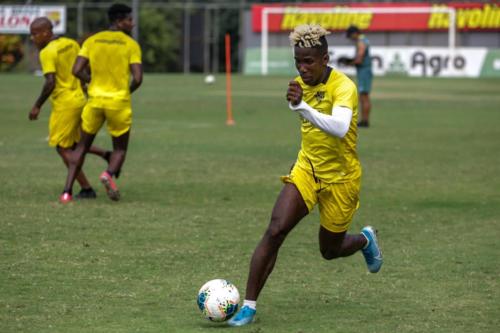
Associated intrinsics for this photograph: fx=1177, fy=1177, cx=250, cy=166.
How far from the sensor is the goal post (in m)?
59.9

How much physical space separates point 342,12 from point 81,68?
160ft

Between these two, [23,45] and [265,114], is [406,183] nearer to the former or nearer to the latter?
[265,114]

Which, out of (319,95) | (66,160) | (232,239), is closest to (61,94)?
(66,160)

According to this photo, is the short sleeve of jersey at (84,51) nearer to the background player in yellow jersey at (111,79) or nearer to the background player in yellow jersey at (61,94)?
the background player in yellow jersey at (111,79)

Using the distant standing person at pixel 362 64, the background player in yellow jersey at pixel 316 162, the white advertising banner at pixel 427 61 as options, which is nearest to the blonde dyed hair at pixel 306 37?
the background player in yellow jersey at pixel 316 162

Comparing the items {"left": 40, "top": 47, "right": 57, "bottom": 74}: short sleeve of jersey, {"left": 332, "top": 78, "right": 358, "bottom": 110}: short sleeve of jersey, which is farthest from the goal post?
{"left": 332, "top": 78, "right": 358, "bottom": 110}: short sleeve of jersey

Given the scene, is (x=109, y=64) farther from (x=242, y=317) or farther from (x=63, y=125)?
(x=242, y=317)

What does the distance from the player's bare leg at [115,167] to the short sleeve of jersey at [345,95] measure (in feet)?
19.9

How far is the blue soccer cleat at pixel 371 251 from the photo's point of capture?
350 inches

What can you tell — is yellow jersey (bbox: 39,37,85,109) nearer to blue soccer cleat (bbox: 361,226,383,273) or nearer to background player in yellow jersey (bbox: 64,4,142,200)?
background player in yellow jersey (bbox: 64,4,142,200)

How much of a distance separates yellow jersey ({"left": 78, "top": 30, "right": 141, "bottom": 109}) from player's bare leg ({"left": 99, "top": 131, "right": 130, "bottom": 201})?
17.0 inches

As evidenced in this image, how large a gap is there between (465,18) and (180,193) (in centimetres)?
4707

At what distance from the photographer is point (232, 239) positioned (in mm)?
11281

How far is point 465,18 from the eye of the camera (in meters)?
59.7
